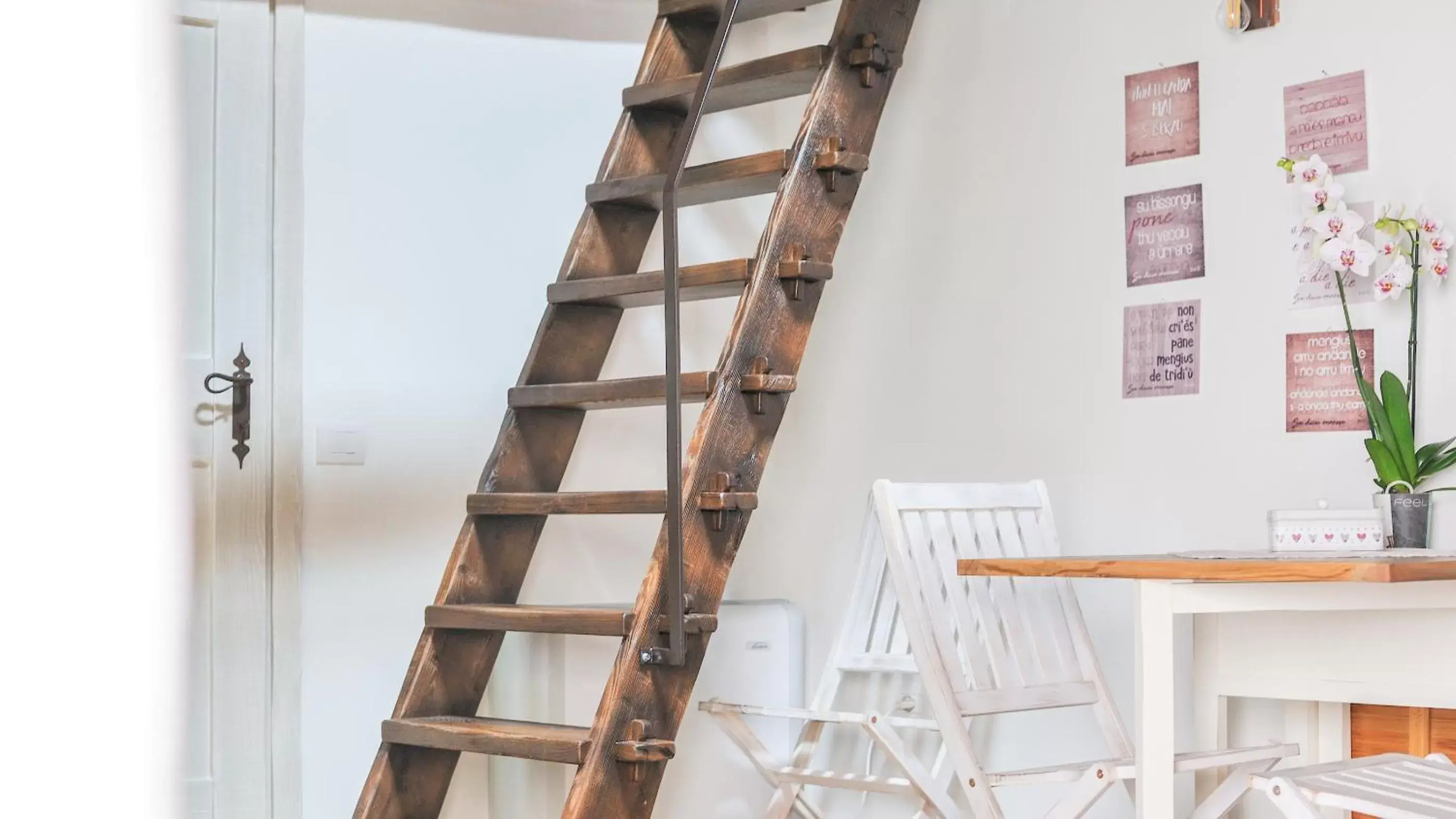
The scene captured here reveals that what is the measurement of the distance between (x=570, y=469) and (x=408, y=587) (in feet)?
1.81

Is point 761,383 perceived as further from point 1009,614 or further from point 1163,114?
point 1163,114

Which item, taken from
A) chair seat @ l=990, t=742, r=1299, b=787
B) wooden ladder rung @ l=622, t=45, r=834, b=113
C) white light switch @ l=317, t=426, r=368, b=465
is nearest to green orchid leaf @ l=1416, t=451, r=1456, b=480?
chair seat @ l=990, t=742, r=1299, b=787

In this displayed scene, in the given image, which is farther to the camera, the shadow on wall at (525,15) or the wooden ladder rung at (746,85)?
the shadow on wall at (525,15)

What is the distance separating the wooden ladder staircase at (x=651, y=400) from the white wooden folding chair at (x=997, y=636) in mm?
358

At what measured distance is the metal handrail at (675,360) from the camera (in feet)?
8.06

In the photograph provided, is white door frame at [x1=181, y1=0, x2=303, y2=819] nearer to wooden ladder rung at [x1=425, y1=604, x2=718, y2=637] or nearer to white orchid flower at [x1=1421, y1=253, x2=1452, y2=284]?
wooden ladder rung at [x1=425, y1=604, x2=718, y2=637]

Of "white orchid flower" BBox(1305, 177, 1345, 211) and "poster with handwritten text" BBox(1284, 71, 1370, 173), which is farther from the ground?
"poster with handwritten text" BBox(1284, 71, 1370, 173)

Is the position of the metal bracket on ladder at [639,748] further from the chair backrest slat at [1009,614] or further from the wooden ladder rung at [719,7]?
the wooden ladder rung at [719,7]

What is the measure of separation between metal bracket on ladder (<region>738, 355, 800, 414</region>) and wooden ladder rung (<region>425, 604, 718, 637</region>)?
438 millimetres

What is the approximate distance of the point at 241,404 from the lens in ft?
9.95

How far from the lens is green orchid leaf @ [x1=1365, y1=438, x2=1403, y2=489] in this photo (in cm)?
253

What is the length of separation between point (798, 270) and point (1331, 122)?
3.72 feet

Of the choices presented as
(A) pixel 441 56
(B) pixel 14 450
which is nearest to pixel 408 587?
(A) pixel 441 56

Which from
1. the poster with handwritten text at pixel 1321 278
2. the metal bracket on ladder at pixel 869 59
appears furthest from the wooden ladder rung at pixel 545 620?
the poster with handwritten text at pixel 1321 278
